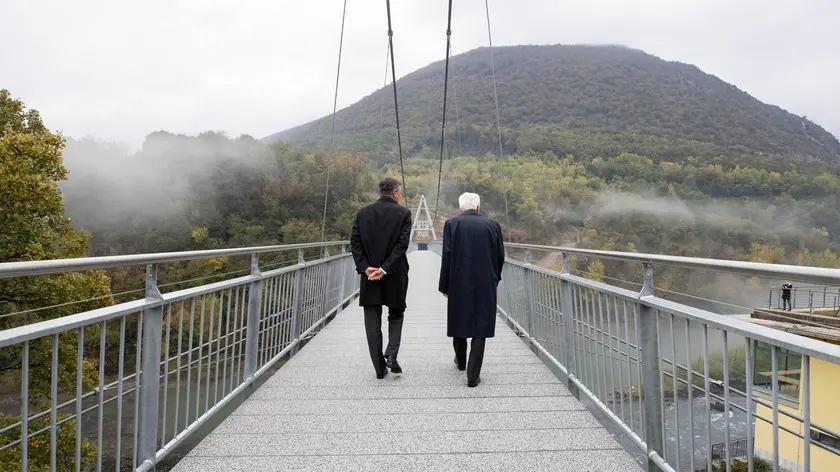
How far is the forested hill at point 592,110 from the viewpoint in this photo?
189 feet

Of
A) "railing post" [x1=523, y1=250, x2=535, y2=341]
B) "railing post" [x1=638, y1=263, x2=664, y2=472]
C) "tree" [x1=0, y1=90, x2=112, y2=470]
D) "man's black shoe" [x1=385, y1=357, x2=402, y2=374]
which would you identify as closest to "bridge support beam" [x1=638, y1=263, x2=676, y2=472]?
"railing post" [x1=638, y1=263, x2=664, y2=472]

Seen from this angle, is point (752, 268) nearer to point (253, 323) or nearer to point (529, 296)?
point (253, 323)

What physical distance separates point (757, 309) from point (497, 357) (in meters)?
2.68

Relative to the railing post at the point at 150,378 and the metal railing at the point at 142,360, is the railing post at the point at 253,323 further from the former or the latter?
the railing post at the point at 150,378

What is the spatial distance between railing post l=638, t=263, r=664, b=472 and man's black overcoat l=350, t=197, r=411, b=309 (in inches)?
63.9

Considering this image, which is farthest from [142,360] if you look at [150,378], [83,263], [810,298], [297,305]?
[810,298]

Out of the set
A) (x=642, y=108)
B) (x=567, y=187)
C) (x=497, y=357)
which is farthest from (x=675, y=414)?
(x=642, y=108)

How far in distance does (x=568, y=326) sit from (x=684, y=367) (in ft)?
4.42

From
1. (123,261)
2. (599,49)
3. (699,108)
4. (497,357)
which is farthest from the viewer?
(599,49)

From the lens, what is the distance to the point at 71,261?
138 centimetres

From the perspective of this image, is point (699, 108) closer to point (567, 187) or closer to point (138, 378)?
point (567, 187)

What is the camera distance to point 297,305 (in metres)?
4.17

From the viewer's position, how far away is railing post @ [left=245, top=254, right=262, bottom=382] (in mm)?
3000

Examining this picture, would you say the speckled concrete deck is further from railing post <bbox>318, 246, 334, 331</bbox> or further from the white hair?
railing post <bbox>318, 246, 334, 331</bbox>
